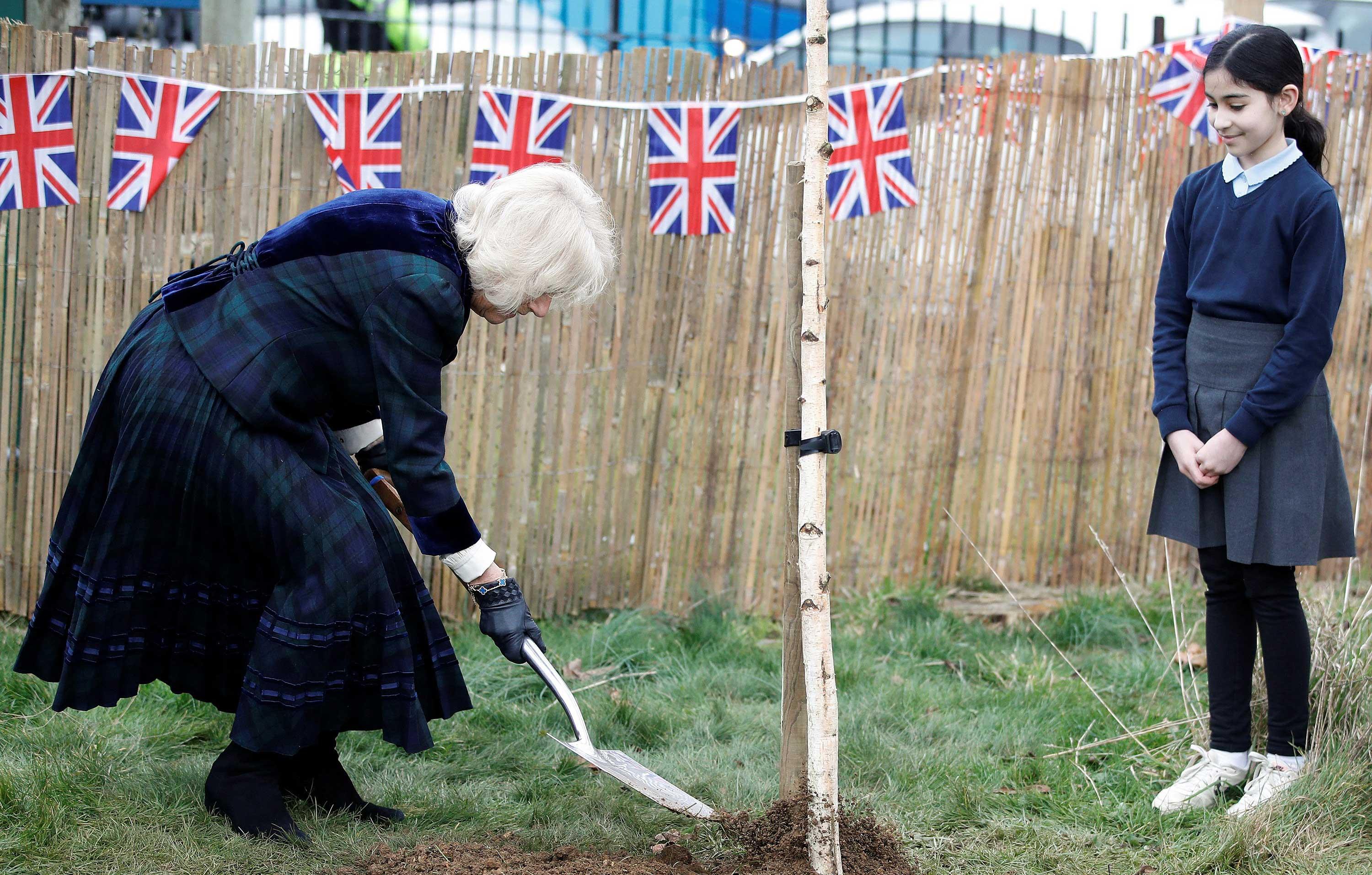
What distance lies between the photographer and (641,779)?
→ 101 inches

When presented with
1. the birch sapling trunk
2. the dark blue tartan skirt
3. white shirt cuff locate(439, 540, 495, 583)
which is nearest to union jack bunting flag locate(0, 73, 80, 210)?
the dark blue tartan skirt

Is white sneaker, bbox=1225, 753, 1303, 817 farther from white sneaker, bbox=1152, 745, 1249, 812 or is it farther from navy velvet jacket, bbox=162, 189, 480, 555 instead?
navy velvet jacket, bbox=162, 189, 480, 555

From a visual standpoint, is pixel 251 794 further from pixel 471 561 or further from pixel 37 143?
pixel 37 143

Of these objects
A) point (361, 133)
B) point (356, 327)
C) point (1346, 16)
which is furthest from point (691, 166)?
point (1346, 16)

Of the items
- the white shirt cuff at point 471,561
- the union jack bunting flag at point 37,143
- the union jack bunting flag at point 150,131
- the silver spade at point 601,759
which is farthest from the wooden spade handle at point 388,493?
the union jack bunting flag at point 37,143

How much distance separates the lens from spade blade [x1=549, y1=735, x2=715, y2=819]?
8.34 ft

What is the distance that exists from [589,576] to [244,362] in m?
2.12

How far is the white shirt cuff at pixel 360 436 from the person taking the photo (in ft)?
9.50

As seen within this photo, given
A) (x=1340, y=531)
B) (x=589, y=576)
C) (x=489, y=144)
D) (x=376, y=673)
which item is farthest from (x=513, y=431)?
(x=1340, y=531)

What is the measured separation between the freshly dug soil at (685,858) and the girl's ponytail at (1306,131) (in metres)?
1.92

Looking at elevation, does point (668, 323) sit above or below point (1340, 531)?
above

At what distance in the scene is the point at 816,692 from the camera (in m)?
2.35

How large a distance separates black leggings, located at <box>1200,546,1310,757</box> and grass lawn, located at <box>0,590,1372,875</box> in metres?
0.15

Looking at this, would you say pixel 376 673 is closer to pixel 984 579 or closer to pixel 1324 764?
pixel 1324 764
